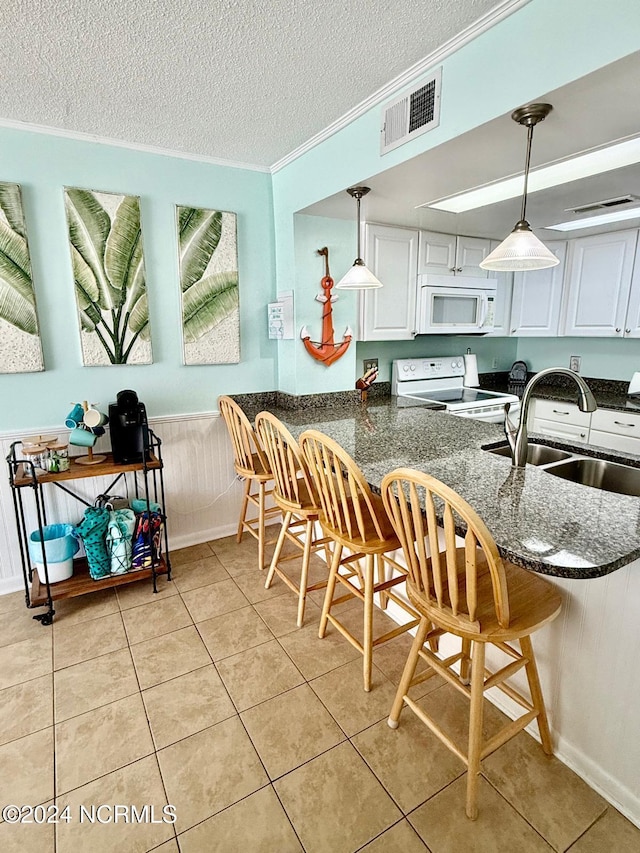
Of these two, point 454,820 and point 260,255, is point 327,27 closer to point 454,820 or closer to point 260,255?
point 260,255

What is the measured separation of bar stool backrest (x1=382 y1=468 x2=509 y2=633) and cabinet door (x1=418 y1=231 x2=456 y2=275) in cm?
226

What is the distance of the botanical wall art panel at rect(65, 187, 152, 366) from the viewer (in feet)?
7.85

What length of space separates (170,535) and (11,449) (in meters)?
1.09

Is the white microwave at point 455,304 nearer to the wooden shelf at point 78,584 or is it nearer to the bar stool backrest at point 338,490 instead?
the bar stool backrest at point 338,490

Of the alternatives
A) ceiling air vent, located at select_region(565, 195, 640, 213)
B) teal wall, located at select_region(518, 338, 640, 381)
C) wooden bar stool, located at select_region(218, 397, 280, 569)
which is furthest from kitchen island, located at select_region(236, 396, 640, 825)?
teal wall, located at select_region(518, 338, 640, 381)

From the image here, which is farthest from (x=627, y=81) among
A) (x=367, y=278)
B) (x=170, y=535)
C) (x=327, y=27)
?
(x=170, y=535)

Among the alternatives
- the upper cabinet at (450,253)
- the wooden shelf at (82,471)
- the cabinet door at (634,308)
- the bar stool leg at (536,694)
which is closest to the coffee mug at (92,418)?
the wooden shelf at (82,471)

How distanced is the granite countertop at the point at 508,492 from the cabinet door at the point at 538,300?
1.77 m

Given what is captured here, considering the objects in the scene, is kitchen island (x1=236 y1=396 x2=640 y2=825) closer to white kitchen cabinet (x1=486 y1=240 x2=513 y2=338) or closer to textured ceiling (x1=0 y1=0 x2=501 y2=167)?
textured ceiling (x1=0 y1=0 x2=501 y2=167)

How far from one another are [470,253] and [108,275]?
259cm

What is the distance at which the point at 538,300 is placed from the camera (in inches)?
149

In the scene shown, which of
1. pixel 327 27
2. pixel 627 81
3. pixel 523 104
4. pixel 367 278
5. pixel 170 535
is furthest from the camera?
pixel 170 535

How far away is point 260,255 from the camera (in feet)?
9.66

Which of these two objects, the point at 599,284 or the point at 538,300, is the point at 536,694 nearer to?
the point at 599,284
